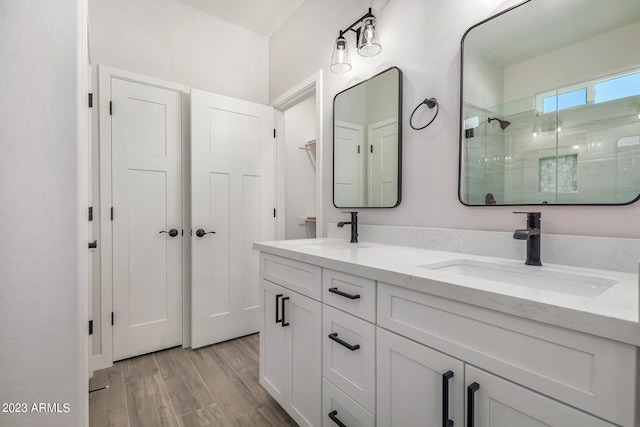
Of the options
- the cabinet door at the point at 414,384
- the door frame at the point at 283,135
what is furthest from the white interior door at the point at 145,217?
the cabinet door at the point at 414,384

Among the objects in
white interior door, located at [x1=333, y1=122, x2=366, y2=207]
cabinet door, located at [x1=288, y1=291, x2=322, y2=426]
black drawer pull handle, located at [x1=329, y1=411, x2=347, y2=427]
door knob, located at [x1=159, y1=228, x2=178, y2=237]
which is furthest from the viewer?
door knob, located at [x1=159, y1=228, x2=178, y2=237]

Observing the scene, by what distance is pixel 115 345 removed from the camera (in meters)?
2.08

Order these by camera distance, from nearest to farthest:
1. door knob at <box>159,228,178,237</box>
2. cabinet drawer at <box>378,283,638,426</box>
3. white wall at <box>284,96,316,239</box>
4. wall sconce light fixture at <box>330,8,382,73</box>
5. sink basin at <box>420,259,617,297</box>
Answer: cabinet drawer at <box>378,283,638,426</box> → sink basin at <box>420,259,617,297</box> → wall sconce light fixture at <box>330,8,382,73</box> → door knob at <box>159,228,178,237</box> → white wall at <box>284,96,316,239</box>

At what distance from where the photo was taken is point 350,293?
1.05 metres

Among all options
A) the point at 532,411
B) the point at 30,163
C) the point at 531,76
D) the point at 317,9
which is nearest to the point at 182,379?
the point at 30,163

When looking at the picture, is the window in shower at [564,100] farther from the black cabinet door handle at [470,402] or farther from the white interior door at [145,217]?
the white interior door at [145,217]

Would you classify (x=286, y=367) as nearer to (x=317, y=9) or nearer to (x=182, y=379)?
(x=182, y=379)

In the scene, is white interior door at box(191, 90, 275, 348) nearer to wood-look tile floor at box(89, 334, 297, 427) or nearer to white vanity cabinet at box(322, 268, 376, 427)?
wood-look tile floor at box(89, 334, 297, 427)

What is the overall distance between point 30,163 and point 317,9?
203 centimetres

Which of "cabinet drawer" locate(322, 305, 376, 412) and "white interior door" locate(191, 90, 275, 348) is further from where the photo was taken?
"white interior door" locate(191, 90, 275, 348)

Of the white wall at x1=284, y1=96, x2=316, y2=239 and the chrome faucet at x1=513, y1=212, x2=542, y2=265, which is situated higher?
the white wall at x1=284, y1=96, x2=316, y2=239

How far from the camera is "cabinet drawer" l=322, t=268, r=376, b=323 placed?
969 mm

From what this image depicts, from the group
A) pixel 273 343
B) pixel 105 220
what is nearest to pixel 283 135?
pixel 105 220

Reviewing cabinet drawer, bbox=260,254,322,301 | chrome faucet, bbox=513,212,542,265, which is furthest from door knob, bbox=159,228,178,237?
chrome faucet, bbox=513,212,542,265
